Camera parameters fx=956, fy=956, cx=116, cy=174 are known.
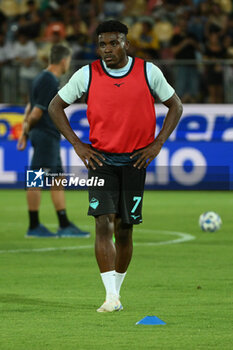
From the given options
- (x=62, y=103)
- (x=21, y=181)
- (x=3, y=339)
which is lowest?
(x=21, y=181)

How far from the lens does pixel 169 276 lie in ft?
31.6

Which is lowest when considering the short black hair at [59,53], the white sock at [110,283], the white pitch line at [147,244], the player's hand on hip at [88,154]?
the white pitch line at [147,244]

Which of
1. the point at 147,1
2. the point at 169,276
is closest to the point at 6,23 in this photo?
the point at 147,1

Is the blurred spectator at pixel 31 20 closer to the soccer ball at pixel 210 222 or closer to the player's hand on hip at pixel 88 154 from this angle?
the soccer ball at pixel 210 222

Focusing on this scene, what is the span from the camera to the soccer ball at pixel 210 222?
1386 centimetres

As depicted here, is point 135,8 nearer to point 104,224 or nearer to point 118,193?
point 118,193

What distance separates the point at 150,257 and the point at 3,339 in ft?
16.1

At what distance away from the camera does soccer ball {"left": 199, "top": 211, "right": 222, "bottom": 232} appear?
45.5 feet

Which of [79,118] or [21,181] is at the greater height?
[79,118]

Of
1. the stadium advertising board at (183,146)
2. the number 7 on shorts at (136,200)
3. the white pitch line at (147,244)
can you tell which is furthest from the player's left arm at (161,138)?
the stadium advertising board at (183,146)

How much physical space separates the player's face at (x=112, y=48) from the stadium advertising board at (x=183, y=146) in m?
12.6

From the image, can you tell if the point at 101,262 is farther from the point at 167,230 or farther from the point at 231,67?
the point at 231,67

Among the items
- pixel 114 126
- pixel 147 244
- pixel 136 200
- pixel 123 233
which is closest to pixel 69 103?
pixel 114 126

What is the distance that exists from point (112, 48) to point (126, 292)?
2.40 metres
